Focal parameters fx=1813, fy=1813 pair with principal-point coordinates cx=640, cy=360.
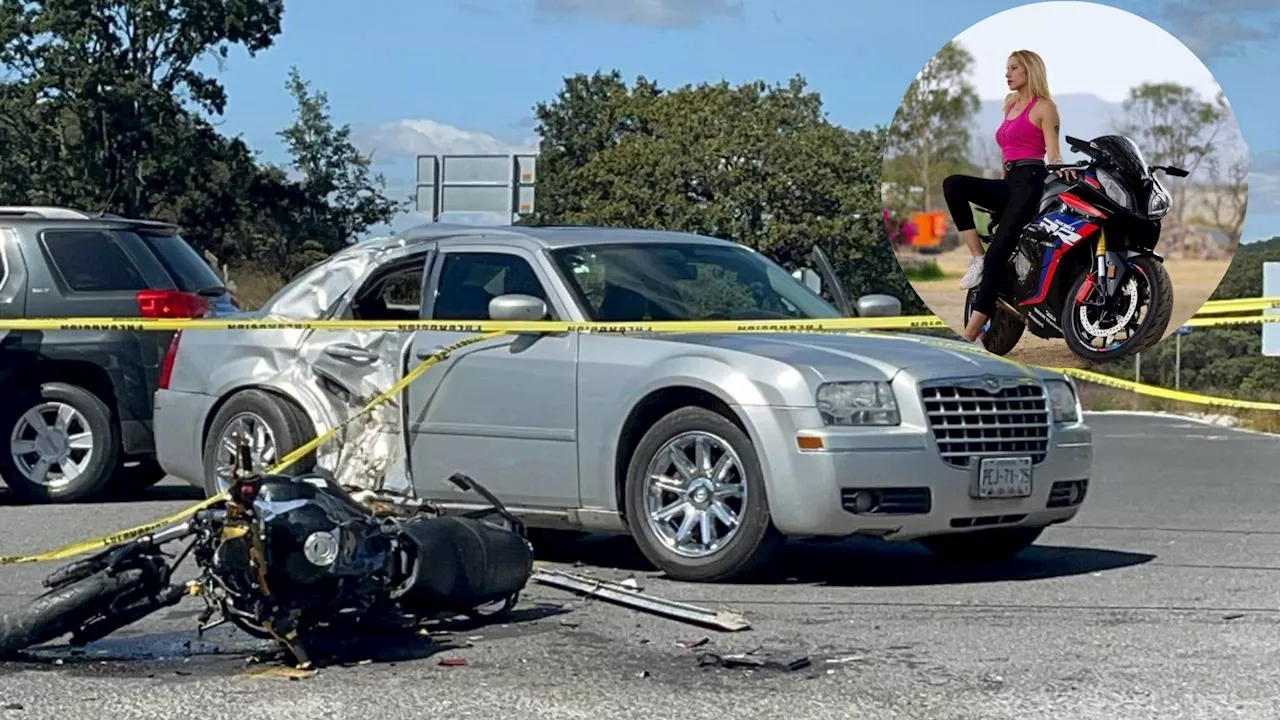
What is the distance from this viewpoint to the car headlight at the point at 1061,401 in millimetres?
7793

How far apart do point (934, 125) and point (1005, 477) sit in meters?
5.84

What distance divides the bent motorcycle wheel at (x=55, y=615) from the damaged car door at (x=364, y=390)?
101 inches

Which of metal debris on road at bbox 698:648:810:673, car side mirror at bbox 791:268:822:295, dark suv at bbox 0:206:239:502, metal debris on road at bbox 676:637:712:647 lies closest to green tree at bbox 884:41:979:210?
metal debris on road at bbox 698:648:810:673

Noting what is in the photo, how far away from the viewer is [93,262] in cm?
1173

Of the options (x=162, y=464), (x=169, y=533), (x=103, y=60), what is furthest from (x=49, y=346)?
(x=103, y=60)

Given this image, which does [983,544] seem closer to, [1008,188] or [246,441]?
[246,441]

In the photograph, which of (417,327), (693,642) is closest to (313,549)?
(693,642)

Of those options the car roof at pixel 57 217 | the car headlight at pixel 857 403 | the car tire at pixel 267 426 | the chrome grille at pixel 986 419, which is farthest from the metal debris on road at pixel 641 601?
the car roof at pixel 57 217

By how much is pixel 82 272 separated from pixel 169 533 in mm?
5966

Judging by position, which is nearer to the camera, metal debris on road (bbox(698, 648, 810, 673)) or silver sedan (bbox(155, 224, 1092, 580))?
metal debris on road (bbox(698, 648, 810, 673))

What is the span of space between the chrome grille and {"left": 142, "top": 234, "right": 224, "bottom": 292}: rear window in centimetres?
624

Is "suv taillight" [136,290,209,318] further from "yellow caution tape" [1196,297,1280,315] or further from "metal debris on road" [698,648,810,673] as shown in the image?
"yellow caution tape" [1196,297,1280,315]

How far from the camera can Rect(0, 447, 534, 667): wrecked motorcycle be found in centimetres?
576

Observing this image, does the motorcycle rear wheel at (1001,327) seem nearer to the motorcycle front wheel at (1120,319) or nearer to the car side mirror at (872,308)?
the motorcycle front wheel at (1120,319)
